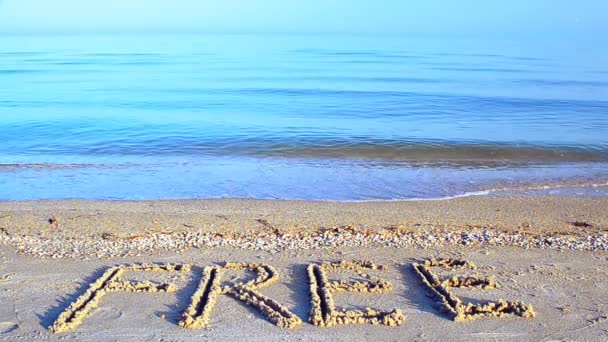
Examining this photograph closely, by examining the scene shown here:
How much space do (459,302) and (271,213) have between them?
4.28 m

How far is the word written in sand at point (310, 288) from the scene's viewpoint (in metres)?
5.18

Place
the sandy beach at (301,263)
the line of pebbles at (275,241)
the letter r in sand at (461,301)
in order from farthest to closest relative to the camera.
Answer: the line of pebbles at (275,241) → the letter r in sand at (461,301) → the sandy beach at (301,263)

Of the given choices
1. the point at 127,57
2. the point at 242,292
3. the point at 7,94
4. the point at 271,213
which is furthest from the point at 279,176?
the point at 127,57

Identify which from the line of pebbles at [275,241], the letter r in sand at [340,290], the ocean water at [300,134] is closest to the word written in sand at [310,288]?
the letter r in sand at [340,290]

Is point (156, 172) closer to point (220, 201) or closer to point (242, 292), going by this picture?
point (220, 201)

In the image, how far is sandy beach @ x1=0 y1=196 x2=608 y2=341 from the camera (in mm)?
5102

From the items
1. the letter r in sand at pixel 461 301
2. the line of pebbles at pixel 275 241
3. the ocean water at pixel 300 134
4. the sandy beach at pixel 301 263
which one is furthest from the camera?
the ocean water at pixel 300 134

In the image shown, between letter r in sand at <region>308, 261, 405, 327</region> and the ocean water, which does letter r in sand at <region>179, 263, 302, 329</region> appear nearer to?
letter r in sand at <region>308, 261, 405, 327</region>

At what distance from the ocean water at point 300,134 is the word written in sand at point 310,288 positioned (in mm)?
4319

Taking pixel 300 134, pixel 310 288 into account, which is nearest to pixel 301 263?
pixel 310 288

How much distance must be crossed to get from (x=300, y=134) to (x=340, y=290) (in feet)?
40.7

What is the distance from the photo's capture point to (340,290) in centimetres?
584

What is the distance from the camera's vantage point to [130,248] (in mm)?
7051

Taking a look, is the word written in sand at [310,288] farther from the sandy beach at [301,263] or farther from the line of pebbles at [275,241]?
the line of pebbles at [275,241]
